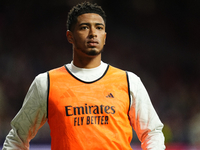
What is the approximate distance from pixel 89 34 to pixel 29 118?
64 cm

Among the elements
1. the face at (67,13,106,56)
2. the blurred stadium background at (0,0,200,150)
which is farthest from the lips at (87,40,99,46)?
the blurred stadium background at (0,0,200,150)

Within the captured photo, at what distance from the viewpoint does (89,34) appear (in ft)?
6.03

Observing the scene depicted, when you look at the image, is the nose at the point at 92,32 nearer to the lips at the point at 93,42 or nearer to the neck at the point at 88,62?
the lips at the point at 93,42

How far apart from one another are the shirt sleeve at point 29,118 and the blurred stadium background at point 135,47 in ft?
14.2

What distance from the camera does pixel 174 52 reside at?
6633 mm

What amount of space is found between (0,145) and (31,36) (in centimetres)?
239

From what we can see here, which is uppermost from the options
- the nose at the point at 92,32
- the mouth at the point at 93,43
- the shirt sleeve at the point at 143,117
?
the nose at the point at 92,32

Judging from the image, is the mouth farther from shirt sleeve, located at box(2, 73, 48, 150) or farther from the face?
shirt sleeve, located at box(2, 73, 48, 150)

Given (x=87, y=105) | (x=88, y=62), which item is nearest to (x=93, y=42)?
(x=88, y=62)

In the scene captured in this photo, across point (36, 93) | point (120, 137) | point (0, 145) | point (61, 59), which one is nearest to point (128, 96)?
point (120, 137)

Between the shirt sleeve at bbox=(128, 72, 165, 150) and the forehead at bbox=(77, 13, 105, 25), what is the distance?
0.43 meters

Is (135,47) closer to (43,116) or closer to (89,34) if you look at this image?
(89,34)

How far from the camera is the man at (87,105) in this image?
1715 millimetres

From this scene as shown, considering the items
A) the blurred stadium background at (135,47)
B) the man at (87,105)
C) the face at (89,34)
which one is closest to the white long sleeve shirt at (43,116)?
the man at (87,105)
